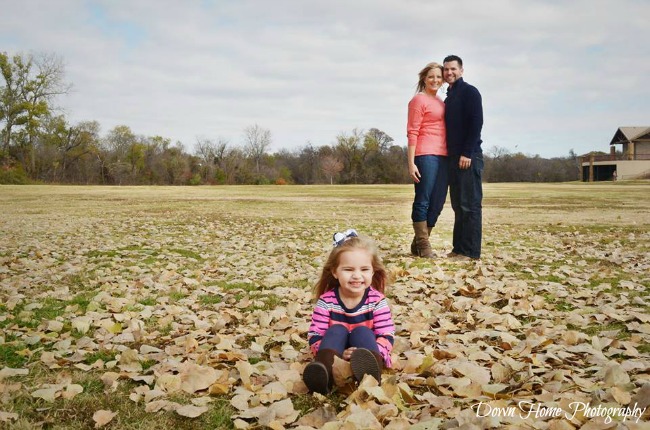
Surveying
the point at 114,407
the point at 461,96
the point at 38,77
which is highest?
the point at 38,77

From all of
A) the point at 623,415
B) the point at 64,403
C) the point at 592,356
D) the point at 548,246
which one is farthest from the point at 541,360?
the point at 548,246

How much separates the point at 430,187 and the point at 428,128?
0.80 metres

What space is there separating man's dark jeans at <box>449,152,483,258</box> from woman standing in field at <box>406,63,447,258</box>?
188 millimetres

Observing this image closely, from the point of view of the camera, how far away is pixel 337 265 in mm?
3412

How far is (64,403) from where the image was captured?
2.64m

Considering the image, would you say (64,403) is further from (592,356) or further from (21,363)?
(592,356)

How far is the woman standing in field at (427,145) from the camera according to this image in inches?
264

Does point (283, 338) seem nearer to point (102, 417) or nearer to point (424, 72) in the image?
point (102, 417)

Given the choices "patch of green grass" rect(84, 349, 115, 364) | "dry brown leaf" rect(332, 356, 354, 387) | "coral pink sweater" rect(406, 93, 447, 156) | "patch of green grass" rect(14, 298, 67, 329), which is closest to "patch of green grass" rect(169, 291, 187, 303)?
"patch of green grass" rect(14, 298, 67, 329)

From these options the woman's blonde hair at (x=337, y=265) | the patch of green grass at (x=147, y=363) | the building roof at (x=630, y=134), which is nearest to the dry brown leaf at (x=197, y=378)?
the patch of green grass at (x=147, y=363)

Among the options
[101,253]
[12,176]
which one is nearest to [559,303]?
[101,253]

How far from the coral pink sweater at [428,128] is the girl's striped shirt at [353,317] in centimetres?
388

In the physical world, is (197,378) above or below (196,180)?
below

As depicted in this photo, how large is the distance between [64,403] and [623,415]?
→ 270cm
